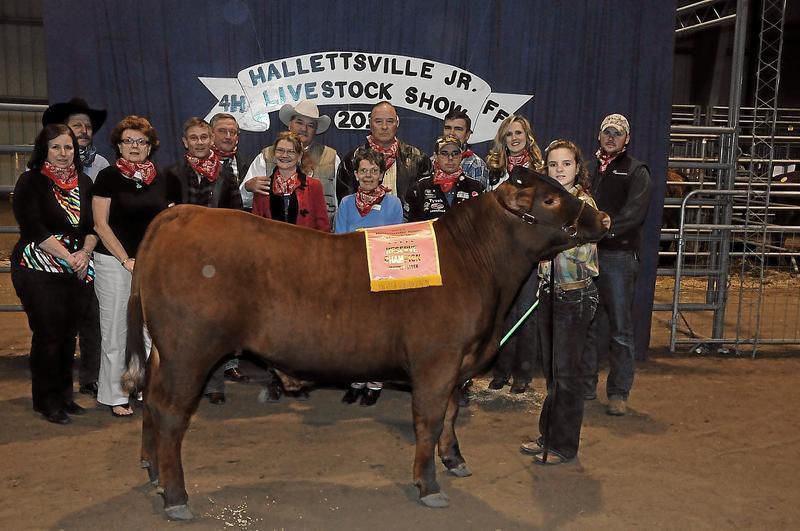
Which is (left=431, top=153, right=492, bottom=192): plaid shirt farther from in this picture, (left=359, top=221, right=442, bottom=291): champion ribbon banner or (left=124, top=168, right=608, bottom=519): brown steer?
(left=359, top=221, right=442, bottom=291): champion ribbon banner

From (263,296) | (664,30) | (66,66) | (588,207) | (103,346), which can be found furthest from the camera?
(664,30)

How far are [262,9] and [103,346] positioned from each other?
3.05 meters

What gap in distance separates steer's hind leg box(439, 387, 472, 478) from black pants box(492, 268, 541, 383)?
169cm

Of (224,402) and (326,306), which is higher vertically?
(326,306)

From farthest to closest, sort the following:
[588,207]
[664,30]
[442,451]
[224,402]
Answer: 1. [664,30]
2. [224,402]
3. [442,451]
4. [588,207]

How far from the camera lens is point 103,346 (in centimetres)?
534

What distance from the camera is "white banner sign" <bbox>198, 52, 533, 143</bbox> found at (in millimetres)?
6520

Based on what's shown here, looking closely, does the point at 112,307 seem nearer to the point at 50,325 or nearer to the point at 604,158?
the point at 50,325

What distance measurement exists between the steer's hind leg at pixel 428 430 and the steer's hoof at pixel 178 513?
119 centimetres

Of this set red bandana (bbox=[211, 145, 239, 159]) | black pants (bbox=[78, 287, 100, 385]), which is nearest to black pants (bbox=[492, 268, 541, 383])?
red bandana (bbox=[211, 145, 239, 159])

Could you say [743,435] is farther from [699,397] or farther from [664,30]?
[664,30]

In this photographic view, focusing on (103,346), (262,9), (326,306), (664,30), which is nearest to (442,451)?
(326,306)

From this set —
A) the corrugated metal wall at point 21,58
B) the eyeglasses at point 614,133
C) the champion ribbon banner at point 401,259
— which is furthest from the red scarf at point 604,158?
the corrugated metal wall at point 21,58

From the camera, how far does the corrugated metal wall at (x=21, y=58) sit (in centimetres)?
2453
